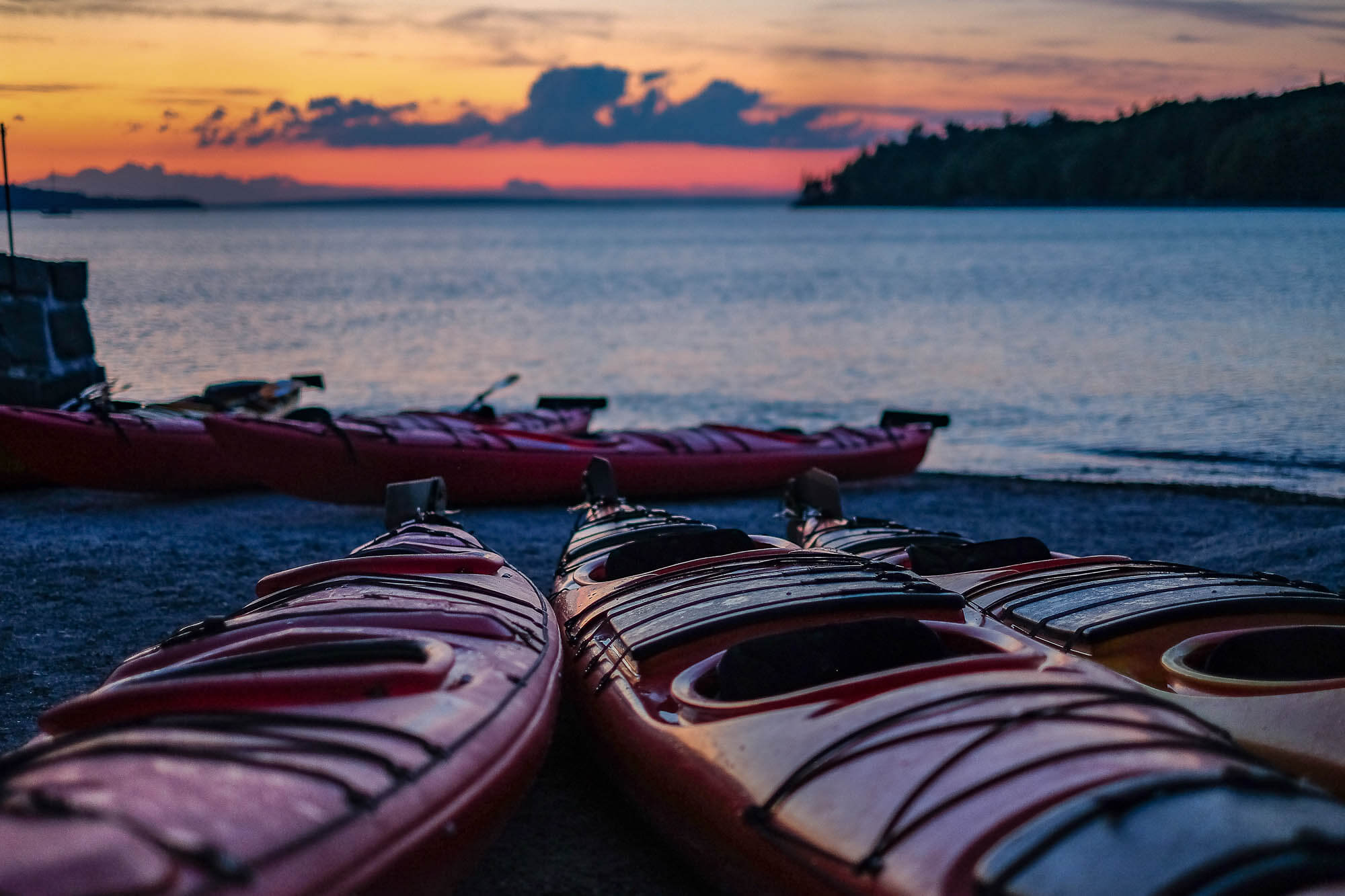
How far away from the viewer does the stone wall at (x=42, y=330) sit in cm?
789

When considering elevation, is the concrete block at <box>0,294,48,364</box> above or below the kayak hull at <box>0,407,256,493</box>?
above

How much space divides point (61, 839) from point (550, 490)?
6543 mm

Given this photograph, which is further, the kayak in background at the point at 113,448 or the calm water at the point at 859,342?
the calm water at the point at 859,342

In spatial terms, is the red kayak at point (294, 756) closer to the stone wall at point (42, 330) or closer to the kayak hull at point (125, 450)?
the kayak hull at point (125, 450)

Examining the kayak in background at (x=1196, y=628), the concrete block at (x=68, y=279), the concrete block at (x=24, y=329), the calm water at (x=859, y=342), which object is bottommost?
the calm water at (x=859, y=342)

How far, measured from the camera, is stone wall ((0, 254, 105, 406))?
7895 millimetres

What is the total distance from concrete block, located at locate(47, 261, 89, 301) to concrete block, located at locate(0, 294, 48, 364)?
258mm

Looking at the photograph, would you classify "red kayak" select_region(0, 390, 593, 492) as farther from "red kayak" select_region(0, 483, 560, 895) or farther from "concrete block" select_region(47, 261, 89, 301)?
"red kayak" select_region(0, 483, 560, 895)

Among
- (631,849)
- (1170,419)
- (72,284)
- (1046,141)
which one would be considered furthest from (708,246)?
(631,849)

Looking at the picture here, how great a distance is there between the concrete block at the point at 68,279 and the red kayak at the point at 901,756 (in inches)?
270

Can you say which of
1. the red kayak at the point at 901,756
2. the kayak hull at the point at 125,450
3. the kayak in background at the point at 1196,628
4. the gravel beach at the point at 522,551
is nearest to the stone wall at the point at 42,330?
the kayak hull at the point at 125,450

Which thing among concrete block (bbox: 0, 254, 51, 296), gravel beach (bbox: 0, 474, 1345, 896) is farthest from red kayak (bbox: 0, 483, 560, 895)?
concrete block (bbox: 0, 254, 51, 296)

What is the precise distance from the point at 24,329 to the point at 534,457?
4052mm

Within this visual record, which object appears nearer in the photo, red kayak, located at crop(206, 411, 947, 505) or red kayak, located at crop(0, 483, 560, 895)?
red kayak, located at crop(0, 483, 560, 895)
